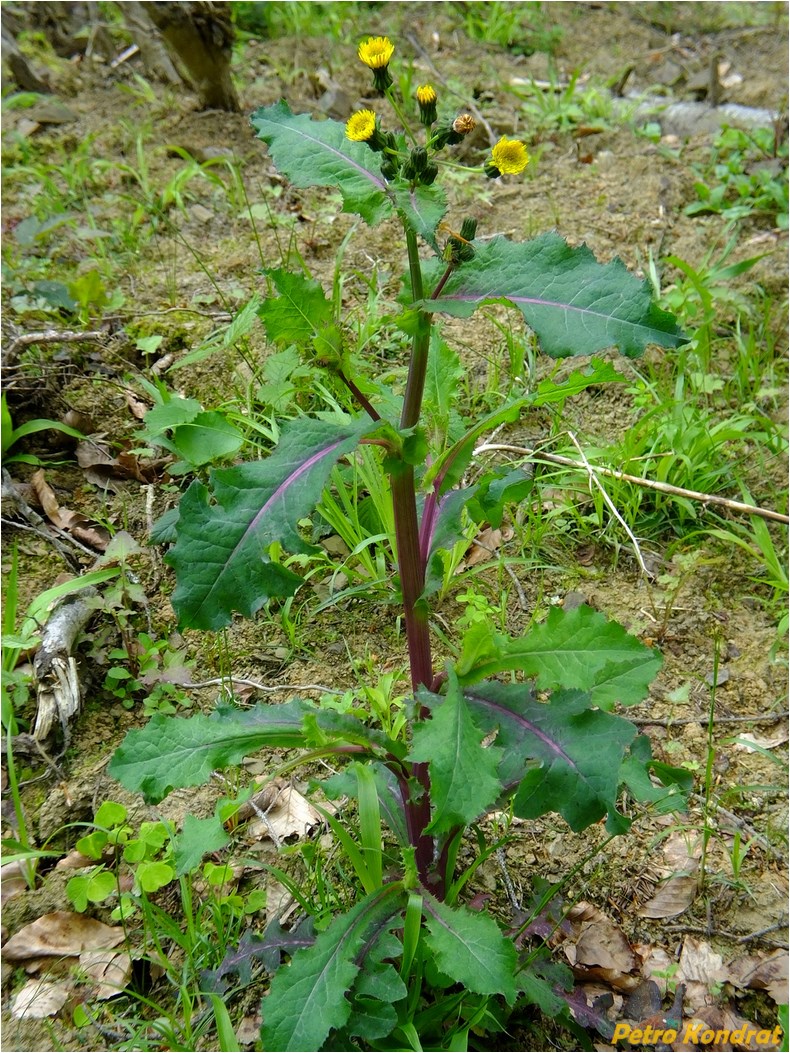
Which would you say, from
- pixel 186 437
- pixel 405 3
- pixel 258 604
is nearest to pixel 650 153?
pixel 405 3

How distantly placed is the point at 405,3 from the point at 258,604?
5413 millimetres

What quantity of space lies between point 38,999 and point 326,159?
182 centimetres

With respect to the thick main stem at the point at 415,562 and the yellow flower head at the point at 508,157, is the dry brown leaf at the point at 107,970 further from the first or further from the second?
the yellow flower head at the point at 508,157

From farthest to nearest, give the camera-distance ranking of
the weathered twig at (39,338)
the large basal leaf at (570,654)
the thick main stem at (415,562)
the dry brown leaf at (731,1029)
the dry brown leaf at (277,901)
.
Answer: the weathered twig at (39,338) < the dry brown leaf at (277,901) < the dry brown leaf at (731,1029) < the large basal leaf at (570,654) < the thick main stem at (415,562)

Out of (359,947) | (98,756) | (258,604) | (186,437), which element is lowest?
(359,947)

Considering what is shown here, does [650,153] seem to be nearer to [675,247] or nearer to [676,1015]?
[675,247]

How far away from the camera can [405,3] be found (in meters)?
5.21

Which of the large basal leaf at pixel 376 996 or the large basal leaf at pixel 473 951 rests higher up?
the large basal leaf at pixel 473 951

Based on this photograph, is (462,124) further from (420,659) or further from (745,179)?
(745,179)

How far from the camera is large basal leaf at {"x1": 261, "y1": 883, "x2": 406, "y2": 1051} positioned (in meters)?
1.37

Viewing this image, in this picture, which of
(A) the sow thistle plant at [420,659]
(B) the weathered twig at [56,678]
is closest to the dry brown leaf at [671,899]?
(A) the sow thistle plant at [420,659]

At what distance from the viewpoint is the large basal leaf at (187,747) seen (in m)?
1.46

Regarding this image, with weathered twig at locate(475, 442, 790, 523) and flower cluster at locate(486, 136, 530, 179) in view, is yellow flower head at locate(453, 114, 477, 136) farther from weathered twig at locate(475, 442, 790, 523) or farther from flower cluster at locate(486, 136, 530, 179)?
weathered twig at locate(475, 442, 790, 523)

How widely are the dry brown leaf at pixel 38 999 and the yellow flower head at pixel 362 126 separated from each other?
1794 mm
